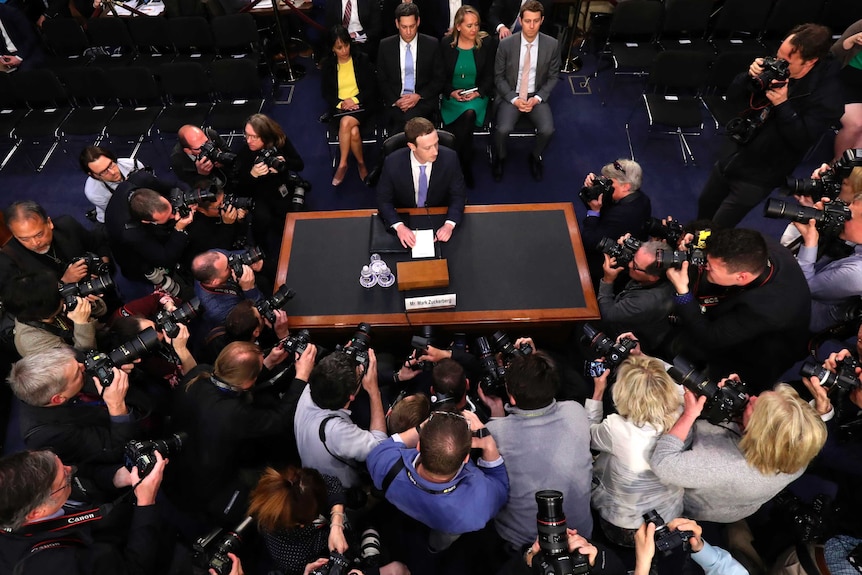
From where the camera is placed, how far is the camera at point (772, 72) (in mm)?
3381

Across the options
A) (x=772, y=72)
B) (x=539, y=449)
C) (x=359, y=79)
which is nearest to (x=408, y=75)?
(x=359, y=79)

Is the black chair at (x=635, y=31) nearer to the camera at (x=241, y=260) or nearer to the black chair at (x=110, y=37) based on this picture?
the camera at (x=241, y=260)

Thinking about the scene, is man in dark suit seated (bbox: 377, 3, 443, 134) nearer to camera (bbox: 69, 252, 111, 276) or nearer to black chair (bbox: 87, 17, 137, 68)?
camera (bbox: 69, 252, 111, 276)

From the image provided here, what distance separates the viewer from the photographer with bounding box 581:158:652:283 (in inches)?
135

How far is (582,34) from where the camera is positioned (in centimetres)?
639

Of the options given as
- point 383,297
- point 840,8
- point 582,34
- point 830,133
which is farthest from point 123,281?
point 840,8

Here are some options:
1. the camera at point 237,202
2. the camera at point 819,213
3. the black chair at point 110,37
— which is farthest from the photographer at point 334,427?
the black chair at point 110,37

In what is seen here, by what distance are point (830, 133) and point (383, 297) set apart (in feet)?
15.5

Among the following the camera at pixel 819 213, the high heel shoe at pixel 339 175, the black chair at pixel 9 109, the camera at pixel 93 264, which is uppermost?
the camera at pixel 819 213

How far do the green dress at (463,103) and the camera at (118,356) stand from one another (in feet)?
10.8

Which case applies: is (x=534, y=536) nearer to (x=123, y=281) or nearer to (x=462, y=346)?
(x=462, y=346)

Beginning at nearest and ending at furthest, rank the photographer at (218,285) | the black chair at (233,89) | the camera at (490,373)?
the camera at (490,373)
the photographer at (218,285)
the black chair at (233,89)

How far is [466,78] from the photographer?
4906 millimetres

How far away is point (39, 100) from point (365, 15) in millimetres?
3379
